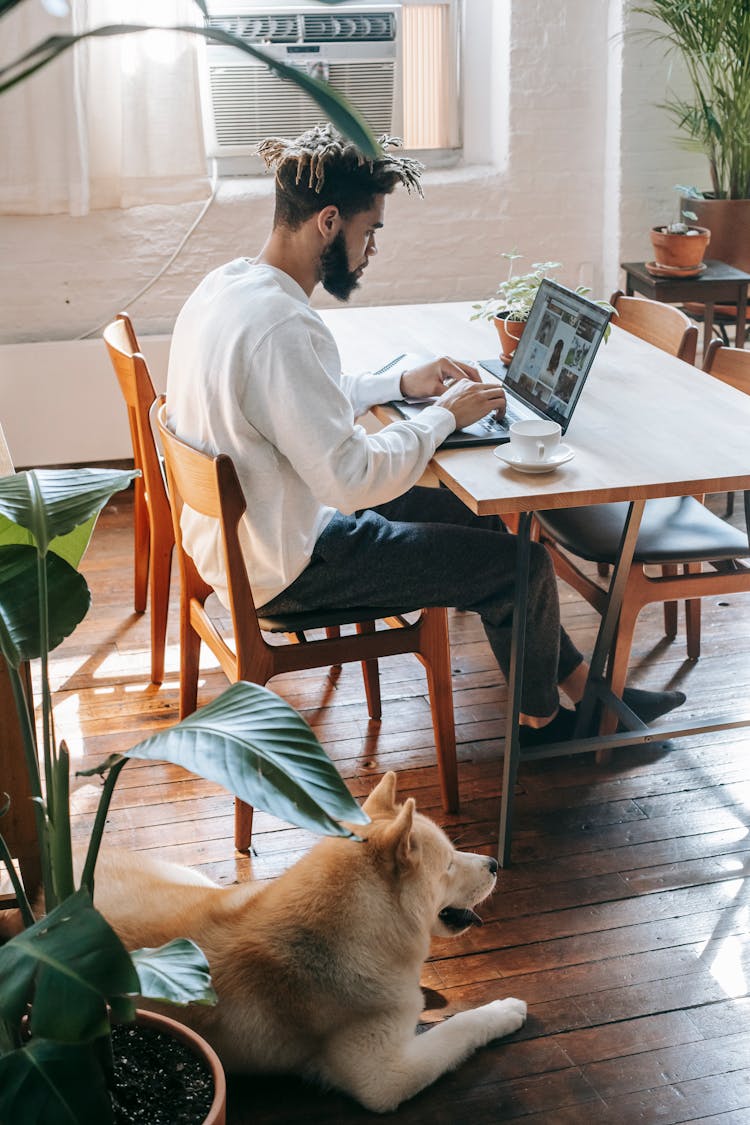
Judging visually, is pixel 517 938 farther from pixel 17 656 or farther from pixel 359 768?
pixel 17 656

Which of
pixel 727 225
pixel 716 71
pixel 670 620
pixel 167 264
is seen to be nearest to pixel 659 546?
pixel 670 620

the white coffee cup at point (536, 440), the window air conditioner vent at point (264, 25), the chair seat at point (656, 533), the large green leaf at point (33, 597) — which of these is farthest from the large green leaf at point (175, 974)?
the window air conditioner vent at point (264, 25)

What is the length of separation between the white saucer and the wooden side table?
1.85 metres

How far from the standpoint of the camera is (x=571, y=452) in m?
2.17

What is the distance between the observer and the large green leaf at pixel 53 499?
1.31 metres

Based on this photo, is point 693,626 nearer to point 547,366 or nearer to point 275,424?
point 547,366

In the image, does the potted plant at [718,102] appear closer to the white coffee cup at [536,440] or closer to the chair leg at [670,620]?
the chair leg at [670,620]

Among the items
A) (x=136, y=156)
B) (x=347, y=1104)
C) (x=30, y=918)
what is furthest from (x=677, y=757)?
(x=136, y=156)

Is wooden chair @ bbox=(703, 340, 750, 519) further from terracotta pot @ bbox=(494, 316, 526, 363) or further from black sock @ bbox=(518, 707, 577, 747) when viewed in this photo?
black sock @ bbox=(518, 707, 577, 747)

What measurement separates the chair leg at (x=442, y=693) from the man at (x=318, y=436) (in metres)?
0.07

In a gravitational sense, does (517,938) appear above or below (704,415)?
below

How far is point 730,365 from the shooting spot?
111 inches

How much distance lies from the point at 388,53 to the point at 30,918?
375cm

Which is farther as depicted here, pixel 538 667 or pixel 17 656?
pixel 538 667
